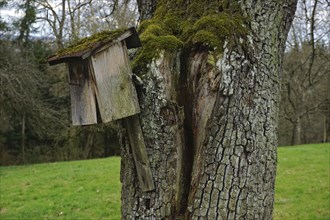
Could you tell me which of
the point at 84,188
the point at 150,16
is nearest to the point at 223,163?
the point at 150,16

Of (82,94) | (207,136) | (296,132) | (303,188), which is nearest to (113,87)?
(82,94)

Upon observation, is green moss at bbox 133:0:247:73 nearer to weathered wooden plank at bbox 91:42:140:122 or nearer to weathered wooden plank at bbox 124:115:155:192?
weathered wooden plank at bbox 91:42:140:122

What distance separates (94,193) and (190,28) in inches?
251

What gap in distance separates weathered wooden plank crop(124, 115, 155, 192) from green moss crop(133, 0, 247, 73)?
1.11 feet

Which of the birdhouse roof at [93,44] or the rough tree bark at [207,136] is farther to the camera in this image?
the rough tree bark at [207,136]

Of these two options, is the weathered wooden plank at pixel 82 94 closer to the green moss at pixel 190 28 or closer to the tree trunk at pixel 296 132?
the green moss at pixel 190 28

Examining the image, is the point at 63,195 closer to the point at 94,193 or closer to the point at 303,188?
the point at 94,193

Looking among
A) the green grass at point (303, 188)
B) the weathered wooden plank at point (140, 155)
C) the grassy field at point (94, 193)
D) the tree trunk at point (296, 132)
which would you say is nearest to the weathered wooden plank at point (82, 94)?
the weathered wooden plank at point (140, 155)

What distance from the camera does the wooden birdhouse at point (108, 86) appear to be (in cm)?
206

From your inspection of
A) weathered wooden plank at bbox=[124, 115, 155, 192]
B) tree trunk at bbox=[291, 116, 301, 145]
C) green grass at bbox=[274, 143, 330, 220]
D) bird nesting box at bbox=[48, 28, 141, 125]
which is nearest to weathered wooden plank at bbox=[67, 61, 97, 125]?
bird nesting box at bbox=[48, 28, 141, 125]

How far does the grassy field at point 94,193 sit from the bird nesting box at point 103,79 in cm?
454

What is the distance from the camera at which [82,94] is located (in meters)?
2.13

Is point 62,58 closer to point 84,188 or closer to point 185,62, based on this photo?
point 185,62

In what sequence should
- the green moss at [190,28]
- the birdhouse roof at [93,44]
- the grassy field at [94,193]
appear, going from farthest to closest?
the grassy field at [94,193]
the green moss at [190,28]
the birdhouse roof at [93,44]
